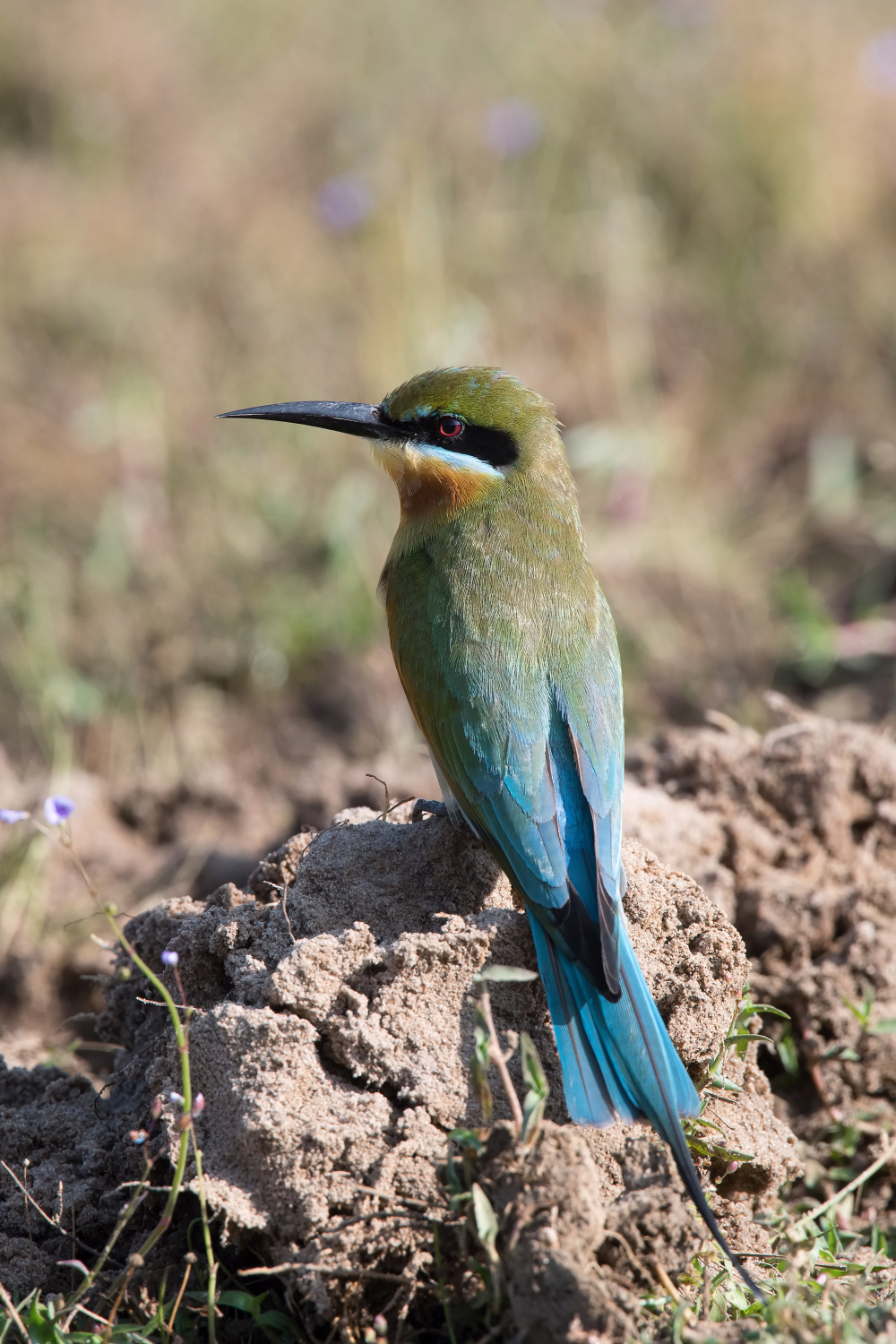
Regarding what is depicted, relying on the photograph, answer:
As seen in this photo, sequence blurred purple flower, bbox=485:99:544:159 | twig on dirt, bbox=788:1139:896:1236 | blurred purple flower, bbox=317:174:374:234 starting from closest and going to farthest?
twig on dirt, bbox=788:1139:896:1236, blurred purple flower, bbox=317:174:374:234, blurred purple flower, bbox=485:99:544:159

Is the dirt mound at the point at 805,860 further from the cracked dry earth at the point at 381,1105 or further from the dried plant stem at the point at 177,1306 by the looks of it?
the dried plant stem at the point at 177,1306

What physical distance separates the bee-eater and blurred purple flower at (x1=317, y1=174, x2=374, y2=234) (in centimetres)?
316

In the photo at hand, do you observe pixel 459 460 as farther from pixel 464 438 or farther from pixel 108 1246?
pixel 108 1246

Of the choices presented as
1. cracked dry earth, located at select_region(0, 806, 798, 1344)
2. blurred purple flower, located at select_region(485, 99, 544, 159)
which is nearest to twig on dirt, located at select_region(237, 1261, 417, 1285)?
cracked dry earth, located at select_region(0, 806, 798, 1344)

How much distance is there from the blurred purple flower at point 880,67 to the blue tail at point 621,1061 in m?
6.91

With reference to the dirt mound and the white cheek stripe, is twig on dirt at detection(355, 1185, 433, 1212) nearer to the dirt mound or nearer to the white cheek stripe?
the dirt mound

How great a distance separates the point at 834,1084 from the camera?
115 inches

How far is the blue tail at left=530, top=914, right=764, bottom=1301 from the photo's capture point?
6.91ft

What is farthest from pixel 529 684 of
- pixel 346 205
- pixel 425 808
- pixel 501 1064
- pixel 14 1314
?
pixel 346 205

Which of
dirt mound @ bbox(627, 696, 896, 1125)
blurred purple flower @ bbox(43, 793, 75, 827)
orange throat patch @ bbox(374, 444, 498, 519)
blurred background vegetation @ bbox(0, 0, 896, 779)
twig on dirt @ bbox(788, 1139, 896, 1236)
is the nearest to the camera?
blurred purple flower @ bbox(43, 793, 75, 827)

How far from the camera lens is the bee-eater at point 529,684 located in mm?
2168

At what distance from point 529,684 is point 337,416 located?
115cm

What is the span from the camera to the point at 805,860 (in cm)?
341

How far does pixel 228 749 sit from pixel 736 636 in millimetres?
1990
